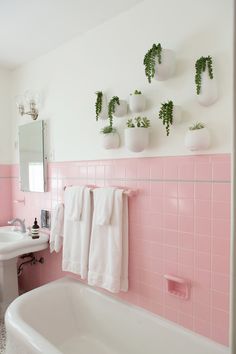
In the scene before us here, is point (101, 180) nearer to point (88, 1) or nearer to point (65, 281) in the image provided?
point (65, 281)

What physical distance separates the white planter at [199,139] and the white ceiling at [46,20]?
1.01 metres

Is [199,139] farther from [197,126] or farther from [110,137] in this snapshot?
[110,137]

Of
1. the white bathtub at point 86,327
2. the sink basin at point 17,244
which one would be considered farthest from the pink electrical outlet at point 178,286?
the sink basin at point 17,244

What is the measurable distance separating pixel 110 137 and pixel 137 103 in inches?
11.9

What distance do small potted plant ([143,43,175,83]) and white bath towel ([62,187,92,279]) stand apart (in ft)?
3.08

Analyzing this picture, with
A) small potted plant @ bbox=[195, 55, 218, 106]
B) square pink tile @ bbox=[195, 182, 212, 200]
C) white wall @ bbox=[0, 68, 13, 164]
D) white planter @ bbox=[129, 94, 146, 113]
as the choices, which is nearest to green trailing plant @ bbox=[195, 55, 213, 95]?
small potted plant @ bbox=[195, 55, 218, 106]

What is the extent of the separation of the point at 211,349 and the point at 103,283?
742 mm

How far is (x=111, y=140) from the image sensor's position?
1.77m

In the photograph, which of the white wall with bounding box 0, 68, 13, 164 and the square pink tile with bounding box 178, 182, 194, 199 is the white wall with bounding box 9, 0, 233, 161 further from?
the white wall with bounding box 0, 68, 13, 164

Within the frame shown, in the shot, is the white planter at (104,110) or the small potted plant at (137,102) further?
the white planter at (104,110)

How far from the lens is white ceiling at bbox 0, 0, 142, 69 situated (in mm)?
1688

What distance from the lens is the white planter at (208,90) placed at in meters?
1.33

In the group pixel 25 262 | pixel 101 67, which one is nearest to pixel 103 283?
pixel 25 262

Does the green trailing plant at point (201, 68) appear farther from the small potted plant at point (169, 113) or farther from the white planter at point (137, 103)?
the white planter at point (137, 103)
